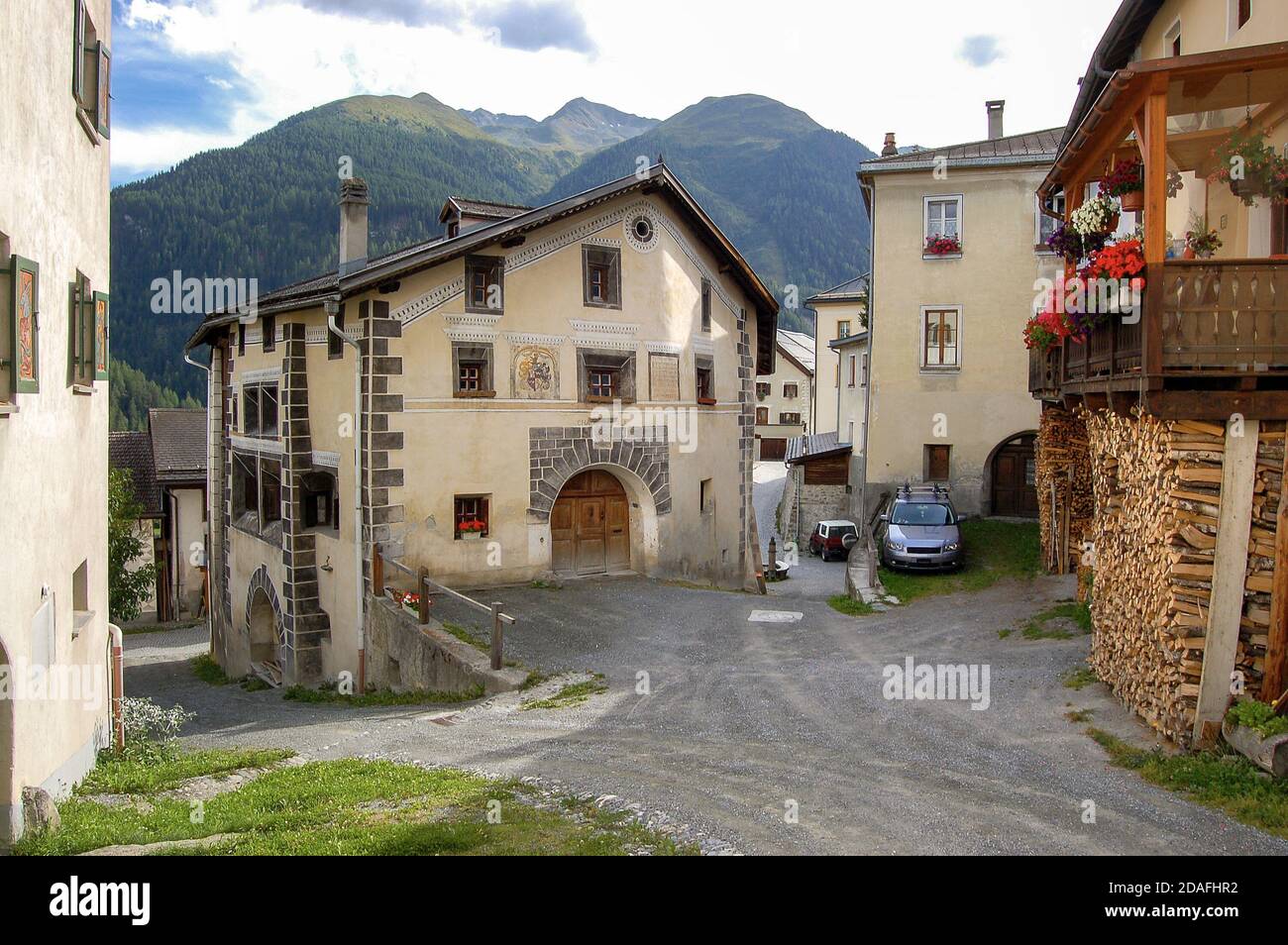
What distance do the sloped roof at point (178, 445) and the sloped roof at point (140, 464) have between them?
1.67 feet

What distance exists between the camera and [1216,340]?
8391 mm

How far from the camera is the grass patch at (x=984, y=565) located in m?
19.8

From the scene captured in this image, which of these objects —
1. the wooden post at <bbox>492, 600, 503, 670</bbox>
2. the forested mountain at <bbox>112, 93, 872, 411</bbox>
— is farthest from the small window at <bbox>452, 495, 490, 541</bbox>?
the forested mountain at <bbox>112, 93, 872, 411</bbox>

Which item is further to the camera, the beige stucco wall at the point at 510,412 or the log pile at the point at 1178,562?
the beige stucco wall at the point at 510,412

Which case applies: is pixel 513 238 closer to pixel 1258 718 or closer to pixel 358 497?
pixel 358 497

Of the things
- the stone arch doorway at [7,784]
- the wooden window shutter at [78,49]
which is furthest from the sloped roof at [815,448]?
the stone arch doorway at [7,784]

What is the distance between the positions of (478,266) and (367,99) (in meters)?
193

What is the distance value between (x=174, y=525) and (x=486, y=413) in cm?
2107

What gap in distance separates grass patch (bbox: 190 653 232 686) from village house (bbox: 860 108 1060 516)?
18119 millimetres

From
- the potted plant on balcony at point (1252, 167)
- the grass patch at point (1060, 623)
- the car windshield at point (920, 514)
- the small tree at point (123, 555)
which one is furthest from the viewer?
the small tree at point (123, 555)

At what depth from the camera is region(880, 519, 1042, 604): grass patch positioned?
65.1 ft

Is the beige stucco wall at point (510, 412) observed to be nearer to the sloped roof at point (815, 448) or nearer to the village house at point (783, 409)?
the sloped roof at point (815, 448)
